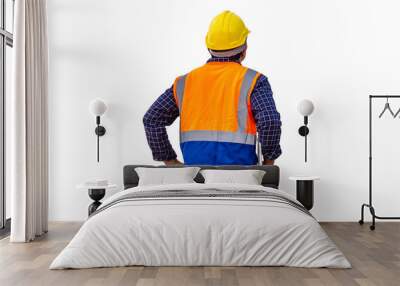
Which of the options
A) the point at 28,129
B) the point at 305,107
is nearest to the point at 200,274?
the point at 28,129

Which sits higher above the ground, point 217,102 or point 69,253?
point 217,102

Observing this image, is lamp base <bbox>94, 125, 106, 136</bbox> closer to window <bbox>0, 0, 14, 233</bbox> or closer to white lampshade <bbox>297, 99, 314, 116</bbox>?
window <bbox>0, 0, 14, 233</bbox>

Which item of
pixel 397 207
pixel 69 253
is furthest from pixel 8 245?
pixel 397 207

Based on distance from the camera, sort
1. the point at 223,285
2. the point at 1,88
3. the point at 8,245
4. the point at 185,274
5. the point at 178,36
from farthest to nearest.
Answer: the point at 178,36
the point at 1,88
the point at 8,245
the point at 185,274
the point at 223,285

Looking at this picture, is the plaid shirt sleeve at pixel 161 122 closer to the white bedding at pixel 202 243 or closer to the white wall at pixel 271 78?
the white wall at pixel 271 78

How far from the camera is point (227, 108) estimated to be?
5.02 meters

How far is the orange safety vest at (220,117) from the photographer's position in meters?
4.98

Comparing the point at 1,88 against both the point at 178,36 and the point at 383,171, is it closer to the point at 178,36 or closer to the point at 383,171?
the point at 178,36

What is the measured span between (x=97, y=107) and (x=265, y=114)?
220 cm

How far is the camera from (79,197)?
6523mm

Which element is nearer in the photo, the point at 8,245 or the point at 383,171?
the point at 8,245

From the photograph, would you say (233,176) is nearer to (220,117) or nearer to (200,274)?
(220,117)

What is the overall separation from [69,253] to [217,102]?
2.02 m

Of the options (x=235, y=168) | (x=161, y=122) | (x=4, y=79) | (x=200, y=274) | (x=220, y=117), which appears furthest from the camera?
(x=4, y=79)
